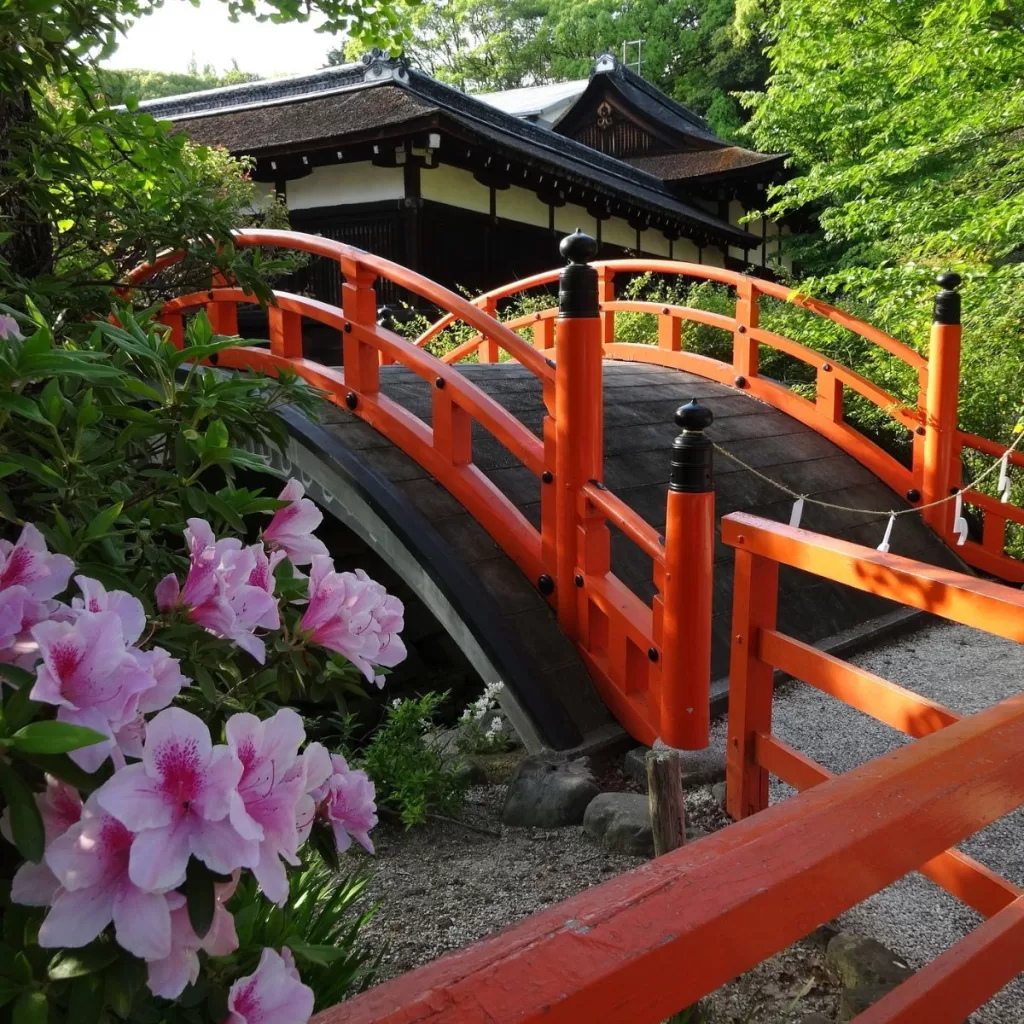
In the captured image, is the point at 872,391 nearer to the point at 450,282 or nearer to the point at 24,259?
the point at 24,259

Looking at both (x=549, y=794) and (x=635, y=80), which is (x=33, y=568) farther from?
(x=635, y=80)

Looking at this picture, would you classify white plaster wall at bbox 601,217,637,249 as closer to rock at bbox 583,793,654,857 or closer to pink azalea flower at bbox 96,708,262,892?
rock at bbox 583,793,654,857

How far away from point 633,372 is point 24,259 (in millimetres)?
5576

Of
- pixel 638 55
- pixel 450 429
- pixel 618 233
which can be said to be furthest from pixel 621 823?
pixel 638 55

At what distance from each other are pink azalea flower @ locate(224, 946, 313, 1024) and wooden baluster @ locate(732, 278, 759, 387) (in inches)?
250

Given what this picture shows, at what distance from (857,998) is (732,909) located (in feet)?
4.67

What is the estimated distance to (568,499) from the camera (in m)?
3.73

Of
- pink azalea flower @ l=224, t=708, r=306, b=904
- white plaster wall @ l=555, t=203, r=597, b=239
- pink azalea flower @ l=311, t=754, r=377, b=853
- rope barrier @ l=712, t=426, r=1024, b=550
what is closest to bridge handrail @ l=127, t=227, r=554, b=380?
rope barrier @ l=712, t=426, r=1024, b=550

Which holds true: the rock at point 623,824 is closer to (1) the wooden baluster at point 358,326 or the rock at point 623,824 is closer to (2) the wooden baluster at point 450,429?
(2) the wooden baluster at point 450,429

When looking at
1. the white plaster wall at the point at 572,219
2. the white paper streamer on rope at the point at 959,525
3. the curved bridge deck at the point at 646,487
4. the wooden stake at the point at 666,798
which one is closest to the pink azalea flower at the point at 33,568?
the wooden stake at the point at 666,798

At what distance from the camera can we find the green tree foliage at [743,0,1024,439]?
5949 millimetres

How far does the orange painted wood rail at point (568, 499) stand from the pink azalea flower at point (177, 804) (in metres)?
2.30

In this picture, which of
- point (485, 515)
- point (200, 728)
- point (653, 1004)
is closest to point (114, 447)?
point (200, 728)

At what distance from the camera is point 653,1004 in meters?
0.87
